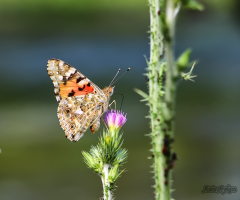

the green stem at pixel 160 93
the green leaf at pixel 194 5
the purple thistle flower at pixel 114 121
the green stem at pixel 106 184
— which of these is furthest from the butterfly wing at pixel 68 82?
the green leaf at pixel 194 5

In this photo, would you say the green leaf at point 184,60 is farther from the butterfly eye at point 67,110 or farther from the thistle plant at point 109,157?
the butterfly eye at point 67,110

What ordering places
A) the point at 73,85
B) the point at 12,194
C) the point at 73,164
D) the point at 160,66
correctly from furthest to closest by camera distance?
the point at 73,164 → the point at 12,194 → the point at 73,85 → the point at 160,66

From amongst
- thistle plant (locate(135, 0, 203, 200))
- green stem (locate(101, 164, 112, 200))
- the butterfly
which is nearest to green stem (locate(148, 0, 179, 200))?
thistle plant (locate(135, 0, 203, 200))

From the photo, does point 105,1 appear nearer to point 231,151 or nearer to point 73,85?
point 231,151

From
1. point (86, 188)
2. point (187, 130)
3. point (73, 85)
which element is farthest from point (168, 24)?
point (187, 130)

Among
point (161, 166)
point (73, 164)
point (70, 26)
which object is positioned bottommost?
point (161, 166)

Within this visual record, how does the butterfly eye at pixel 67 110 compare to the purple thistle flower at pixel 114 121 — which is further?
A: the butterfly eye at pixel 67 110

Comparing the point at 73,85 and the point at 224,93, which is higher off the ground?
the point at 224,93
